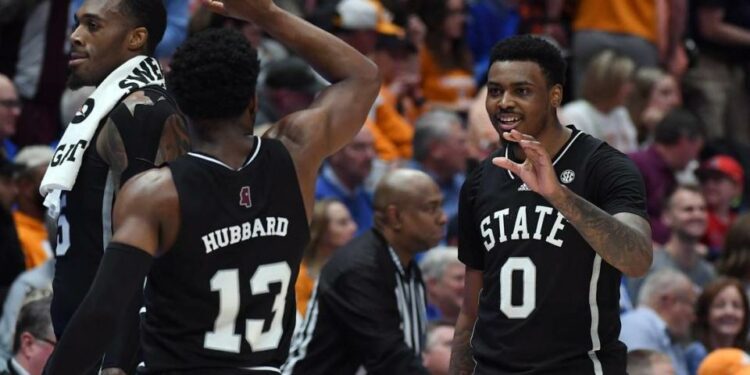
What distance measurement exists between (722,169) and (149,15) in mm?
6690

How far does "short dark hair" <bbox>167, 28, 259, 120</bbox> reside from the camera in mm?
4375

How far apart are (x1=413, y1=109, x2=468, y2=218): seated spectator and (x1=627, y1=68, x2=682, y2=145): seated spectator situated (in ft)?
6.81

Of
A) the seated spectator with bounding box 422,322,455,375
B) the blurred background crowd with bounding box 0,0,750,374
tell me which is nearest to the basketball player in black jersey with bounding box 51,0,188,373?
the blurred background crowd with bounding box 0,0,750,374

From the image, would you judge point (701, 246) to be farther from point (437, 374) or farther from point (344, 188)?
point (437, 374)

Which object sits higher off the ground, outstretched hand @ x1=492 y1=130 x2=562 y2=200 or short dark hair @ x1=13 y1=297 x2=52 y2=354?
outstretched hand @ x1=492 y1=130 x2=562 y2=200

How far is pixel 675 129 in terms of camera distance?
35.4ft

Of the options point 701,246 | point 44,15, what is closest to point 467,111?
point 701,246

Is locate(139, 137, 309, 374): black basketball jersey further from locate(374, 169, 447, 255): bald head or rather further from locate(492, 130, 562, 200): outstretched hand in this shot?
locate(374, 169, 447, 255): bald head

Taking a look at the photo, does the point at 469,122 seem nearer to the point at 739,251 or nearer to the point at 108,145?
the point at 739,251

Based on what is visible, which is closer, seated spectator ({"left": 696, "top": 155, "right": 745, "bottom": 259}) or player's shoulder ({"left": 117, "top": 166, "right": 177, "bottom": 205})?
player's shoulder ({"left": 117, "top": 166, "right": 177, "bottom": 205})

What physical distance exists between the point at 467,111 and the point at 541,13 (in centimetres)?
118

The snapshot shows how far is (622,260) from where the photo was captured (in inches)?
177

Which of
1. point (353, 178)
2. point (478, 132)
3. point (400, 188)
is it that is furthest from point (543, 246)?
point (478, 132)

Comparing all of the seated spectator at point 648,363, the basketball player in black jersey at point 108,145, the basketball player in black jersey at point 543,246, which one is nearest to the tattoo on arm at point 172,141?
the basketball player in black jersey at point 108,145
